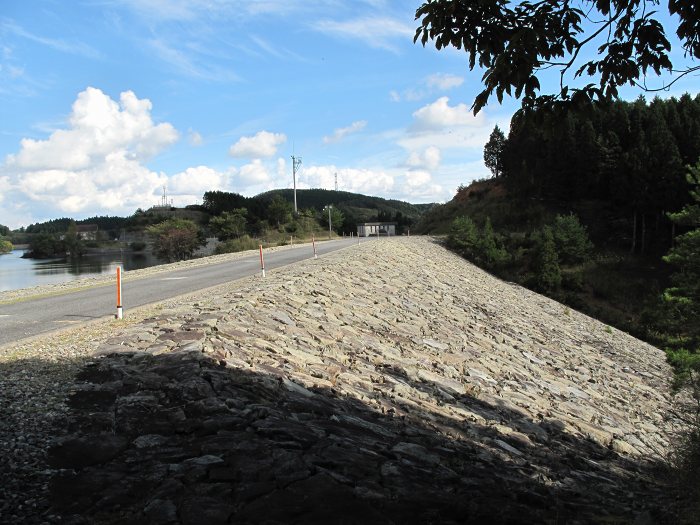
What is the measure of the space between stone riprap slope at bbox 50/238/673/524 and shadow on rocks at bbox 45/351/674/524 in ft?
0.06

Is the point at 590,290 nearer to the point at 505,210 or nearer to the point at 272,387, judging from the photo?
the point at 505,210

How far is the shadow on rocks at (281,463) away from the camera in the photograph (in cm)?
325

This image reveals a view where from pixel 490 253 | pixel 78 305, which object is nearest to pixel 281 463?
pixel 78 305

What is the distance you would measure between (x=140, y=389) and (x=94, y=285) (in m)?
13.6

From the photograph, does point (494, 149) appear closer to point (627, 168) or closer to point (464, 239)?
point (627, 168)

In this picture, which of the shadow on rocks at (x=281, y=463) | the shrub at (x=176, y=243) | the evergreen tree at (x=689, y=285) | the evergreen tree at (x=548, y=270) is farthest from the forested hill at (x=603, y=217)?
the shrub at (x=176, y=243)

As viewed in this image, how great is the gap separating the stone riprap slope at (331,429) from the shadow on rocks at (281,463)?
0.06 ft

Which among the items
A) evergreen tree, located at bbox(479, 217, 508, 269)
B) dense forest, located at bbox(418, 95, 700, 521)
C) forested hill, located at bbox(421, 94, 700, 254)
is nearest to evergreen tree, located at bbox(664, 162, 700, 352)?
dense forest, located at bbox(418, 95, 700, 521)

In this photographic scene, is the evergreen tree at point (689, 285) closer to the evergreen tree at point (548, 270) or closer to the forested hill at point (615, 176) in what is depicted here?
the evergreen tree at point (548, 270)

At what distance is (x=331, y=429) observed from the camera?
4805 mm

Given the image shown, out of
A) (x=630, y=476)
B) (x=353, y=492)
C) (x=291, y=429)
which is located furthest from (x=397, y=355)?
(x=353, y=492)

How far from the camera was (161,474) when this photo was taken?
3.54 metres

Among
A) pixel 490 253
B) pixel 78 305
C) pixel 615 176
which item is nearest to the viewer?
pixel 78 305

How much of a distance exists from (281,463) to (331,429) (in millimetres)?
1084
